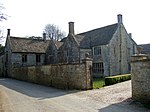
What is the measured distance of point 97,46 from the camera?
35.8 meters

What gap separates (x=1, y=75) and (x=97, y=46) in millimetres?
A: 27534

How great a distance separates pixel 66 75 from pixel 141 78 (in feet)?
31.5

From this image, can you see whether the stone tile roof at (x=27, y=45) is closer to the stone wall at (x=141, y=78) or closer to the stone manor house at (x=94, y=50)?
the stone manor house at (x=94, y=50)

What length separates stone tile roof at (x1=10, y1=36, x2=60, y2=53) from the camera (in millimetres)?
44000

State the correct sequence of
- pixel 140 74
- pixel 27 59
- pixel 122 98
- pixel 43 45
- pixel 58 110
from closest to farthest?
pixel 58 110 < pixel 140 74 < pixel 122 98 < pixel 27 59 < pixel 43 45

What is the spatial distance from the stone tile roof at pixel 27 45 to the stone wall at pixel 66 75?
1742 cm

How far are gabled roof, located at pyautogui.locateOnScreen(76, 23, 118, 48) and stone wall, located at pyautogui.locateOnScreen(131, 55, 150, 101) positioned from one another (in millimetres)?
22049

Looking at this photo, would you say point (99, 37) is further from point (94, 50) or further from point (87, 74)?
point (87, 74)

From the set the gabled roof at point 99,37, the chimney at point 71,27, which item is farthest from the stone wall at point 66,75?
the chimney at point 71,27

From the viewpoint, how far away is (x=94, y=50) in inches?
1437

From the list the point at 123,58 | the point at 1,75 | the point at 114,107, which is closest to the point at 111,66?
the point at 123,58

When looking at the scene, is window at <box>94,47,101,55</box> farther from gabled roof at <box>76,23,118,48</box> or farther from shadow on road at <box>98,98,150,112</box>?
shadow on road at <box>98,98,150,112</box>

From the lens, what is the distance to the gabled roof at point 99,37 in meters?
35.9

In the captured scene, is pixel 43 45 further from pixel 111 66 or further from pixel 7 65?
pixel 111 66
